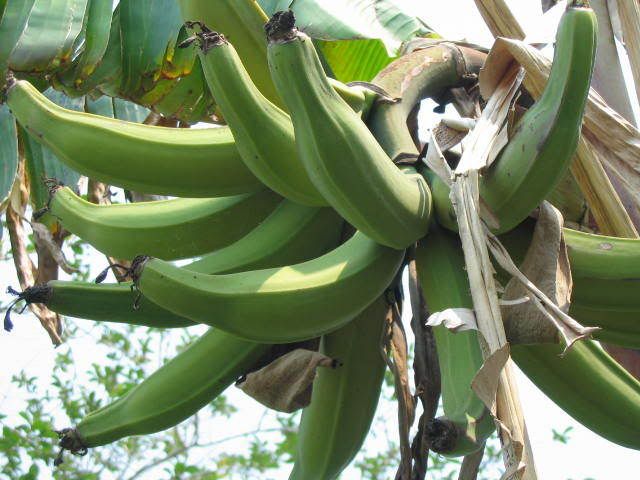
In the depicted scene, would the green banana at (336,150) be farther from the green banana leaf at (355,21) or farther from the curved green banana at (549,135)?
the green banana leaf at (355,21)

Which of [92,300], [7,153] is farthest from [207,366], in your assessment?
[7,153]

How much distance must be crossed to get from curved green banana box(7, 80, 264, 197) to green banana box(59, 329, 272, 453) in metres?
0.18

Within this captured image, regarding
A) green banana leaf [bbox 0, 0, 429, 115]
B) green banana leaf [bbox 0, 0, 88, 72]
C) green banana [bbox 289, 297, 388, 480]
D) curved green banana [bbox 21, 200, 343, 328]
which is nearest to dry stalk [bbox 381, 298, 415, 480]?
green banana [bbox 289, 297, 388, 480]

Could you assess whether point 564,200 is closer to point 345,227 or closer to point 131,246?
point 345,227

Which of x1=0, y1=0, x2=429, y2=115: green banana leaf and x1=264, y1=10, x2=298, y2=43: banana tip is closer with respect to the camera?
x1=264, y1=10, x2=298, y2=43: banana tip

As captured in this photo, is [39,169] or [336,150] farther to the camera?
[39,169]

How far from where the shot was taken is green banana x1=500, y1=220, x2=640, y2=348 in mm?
961

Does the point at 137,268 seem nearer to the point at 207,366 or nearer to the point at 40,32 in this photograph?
the point at 207,366

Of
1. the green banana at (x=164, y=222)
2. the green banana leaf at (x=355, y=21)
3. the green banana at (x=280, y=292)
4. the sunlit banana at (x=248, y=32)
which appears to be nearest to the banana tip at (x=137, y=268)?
the green banana at (x=280, y=292)

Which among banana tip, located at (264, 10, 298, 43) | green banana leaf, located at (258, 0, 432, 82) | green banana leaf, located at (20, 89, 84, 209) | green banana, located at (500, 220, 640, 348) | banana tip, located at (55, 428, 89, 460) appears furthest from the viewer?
green banana leaf, located at (20, 89, 84, 209)

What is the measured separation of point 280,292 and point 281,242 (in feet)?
0.62

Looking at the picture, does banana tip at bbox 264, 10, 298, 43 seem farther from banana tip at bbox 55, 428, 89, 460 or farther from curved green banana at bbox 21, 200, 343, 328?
banana tip at bbox 55, 428, 89, 460

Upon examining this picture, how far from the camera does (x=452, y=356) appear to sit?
2.97ft

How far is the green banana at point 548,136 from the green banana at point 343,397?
26cm
